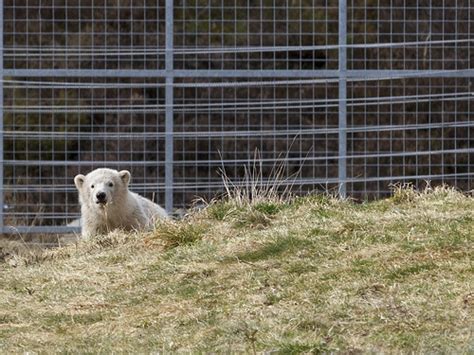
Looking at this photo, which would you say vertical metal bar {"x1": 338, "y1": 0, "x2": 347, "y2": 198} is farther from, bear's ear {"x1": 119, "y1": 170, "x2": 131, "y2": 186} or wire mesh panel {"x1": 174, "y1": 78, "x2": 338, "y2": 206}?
bear's ear {"x1": 119, "y1": 170, "x2": 131, "y2": 186}

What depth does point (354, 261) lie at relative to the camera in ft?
25.8

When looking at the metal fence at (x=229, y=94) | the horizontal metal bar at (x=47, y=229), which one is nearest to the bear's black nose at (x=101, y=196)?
the horizontal metal bar at (x=47, y=229)

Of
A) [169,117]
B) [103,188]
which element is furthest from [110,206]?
[169,117]

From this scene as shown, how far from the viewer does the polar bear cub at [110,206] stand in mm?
12859

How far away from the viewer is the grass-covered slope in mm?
6691

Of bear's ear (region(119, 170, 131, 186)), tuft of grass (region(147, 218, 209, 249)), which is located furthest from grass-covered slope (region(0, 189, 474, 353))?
bear's ear (region(119, 170, 131, 186))

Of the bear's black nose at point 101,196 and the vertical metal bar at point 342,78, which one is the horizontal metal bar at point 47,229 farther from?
the bear's black nose at point 101,196

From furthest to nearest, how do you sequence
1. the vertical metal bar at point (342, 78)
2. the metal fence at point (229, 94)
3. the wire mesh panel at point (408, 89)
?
the wire mesh panel at point (408, 89)
the metal fence at point (229, 94)
the vertical metal bar at point (342, 78)

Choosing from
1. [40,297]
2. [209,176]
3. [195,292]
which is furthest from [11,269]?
[209,176]

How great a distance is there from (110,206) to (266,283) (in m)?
5.35

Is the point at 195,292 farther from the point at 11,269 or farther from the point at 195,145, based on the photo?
the point at 195,145

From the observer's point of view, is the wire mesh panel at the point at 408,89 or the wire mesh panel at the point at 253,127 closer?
the wire mesh panel at the point at 253,127

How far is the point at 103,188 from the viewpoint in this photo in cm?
1311

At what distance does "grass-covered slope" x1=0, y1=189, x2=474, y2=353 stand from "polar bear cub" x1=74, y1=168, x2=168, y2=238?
2799 millimetres
